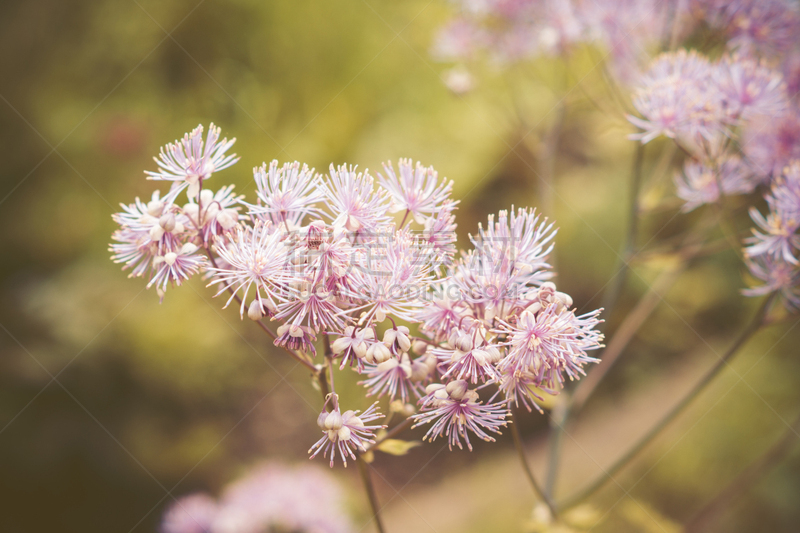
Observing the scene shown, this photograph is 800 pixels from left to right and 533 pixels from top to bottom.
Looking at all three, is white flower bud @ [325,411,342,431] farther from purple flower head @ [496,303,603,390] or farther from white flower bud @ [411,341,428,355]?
purple flower head @ [496,303,603,390]

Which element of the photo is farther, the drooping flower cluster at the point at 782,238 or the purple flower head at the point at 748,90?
the purple flower head at the point at 748,90

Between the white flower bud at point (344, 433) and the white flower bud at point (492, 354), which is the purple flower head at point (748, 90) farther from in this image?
the white flower bud at point (344, 433)

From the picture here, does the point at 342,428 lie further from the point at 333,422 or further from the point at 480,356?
the point at 480,356

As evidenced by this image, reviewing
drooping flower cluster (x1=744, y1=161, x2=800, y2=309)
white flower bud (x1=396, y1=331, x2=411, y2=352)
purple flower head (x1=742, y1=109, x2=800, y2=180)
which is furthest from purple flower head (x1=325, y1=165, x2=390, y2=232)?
purple flower head (x1=742, y1=109, x2=800, y2=180)

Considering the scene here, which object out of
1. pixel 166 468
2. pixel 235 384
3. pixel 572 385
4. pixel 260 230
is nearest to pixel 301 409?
pixel 235 384

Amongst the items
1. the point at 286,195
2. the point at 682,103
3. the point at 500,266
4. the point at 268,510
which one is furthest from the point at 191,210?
the point at 682,103

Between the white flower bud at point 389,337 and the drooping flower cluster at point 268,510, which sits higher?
the white flower bud at point 389,337

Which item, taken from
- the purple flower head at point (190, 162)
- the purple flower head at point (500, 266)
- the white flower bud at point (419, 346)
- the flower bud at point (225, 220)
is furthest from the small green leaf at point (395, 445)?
the purple flower head at point (190, 162)
